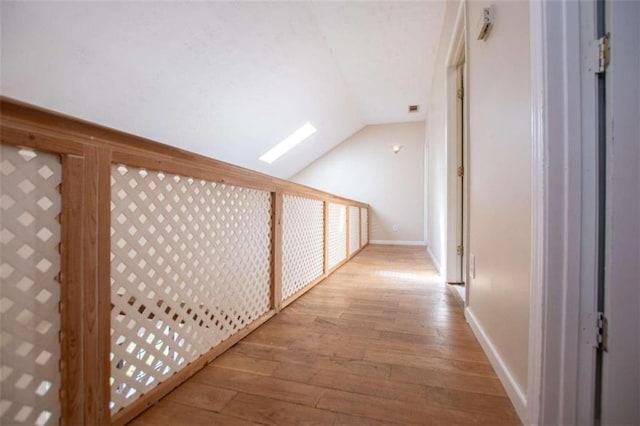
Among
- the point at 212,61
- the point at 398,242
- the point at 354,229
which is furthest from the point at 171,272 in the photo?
the point at 398,242

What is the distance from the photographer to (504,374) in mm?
891

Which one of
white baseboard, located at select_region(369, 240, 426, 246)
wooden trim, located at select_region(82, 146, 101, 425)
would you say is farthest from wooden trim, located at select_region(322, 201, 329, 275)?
white baseboard, located at select_region(369, 240, 426, 246)

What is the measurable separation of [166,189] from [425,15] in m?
3.01

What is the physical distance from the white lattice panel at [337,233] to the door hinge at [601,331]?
2.13 meters

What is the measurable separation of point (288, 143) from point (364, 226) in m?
2.17

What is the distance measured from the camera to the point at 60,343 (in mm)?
587

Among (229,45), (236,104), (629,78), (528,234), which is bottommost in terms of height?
(528,234)

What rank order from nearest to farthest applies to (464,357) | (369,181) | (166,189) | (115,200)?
1. (115,200)
2. (166,189)
3. (464,357)
4. (369,181)

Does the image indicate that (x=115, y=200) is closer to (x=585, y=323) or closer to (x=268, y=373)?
(x=268, y=373)

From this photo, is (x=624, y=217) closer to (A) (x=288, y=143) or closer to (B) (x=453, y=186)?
(B) (x=453, y=186)

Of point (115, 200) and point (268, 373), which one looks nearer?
point (115, 200)

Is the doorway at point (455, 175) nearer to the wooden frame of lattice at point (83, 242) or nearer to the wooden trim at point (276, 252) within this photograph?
the wooden trim at point (276, 252)

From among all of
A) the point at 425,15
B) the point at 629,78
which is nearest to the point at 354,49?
the point at 425,15

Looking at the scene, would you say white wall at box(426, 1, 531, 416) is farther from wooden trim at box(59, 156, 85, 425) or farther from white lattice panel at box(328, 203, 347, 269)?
white lattice panel at box(328, 203, 347, 269)
